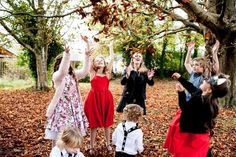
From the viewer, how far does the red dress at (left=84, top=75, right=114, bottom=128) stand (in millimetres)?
6895

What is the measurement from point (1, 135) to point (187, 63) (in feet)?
15.5

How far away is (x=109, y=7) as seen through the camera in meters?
6.15

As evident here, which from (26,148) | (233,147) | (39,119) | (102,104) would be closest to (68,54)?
(102,104)

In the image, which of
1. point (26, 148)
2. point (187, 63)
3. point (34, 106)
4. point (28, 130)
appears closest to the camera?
point (187, 63)

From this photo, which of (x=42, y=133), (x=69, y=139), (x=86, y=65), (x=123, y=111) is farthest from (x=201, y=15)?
(x=69, y=139)

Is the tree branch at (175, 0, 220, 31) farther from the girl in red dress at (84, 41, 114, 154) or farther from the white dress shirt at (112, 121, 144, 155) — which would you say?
the white dress shirt at (112, 121, 144, 155)

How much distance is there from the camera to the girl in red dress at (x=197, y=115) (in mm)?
4621

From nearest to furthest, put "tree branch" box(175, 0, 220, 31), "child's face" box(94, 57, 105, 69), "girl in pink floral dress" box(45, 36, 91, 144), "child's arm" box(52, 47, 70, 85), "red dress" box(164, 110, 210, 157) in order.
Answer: "red dress" box(164, 110, 210, 157)
"child's arm" box(52, 47, 70, 85)
"girl in pink floral dress" box(45, 36, 91, 144)
"child's face" box(94, 57, 105, 69)
"tree branch" box(175, 0, 220, 31)

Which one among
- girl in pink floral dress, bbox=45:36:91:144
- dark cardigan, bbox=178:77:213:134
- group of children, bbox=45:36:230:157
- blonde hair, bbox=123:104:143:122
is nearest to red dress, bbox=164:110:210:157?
group of children, bbox=45:36:230:157

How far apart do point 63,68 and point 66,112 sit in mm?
775

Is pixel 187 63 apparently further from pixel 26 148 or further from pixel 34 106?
pixel 34 106

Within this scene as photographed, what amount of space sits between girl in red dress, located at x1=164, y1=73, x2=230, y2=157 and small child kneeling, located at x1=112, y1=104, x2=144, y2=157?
1.71 feet

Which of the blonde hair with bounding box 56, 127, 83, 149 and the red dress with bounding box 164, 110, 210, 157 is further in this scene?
the red dress with bounding box 164, 110, 210, 157

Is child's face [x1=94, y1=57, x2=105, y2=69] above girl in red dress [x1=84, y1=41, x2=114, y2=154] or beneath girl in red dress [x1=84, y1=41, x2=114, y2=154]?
above
